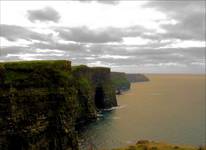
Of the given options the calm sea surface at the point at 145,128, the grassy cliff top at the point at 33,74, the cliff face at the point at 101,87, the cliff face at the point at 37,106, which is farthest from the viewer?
the cliff face at the point at 101,87

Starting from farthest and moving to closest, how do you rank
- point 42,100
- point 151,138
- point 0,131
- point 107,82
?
point 107,82, point 151,138, point 42,100, point 0,131

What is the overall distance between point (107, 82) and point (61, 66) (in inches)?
3537

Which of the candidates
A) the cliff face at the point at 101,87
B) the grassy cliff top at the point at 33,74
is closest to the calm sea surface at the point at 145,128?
the cliff face at the point at 101,87

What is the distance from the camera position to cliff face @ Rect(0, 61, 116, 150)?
88562mm

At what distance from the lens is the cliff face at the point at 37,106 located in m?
88.6

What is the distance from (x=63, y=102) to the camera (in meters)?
98.6

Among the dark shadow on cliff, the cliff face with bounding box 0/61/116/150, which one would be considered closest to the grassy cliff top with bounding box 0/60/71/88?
the cliff face with bounding box 0/61/116/150

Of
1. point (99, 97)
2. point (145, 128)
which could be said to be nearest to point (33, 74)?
point (145, 128)

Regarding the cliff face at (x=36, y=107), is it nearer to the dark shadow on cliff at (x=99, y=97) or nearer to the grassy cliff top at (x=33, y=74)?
the grassy cliff top at (x=33, y=74)

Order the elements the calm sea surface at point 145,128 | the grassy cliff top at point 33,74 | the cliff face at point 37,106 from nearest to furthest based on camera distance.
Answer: the cliff face at point 37,106
the grassy cliff top at point 33,74
the calm sea surface at point 145,128

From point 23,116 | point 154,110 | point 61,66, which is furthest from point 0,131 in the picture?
point 154,110

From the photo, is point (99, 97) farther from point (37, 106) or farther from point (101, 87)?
point (37, 106)

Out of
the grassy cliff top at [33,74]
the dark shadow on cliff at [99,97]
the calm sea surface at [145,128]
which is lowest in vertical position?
the calm sea surface at [145,128]

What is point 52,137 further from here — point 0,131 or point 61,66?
point 61,66
